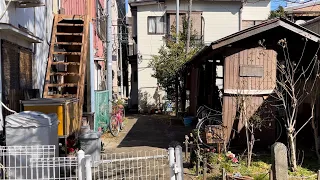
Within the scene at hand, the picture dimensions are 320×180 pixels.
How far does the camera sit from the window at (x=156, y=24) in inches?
933

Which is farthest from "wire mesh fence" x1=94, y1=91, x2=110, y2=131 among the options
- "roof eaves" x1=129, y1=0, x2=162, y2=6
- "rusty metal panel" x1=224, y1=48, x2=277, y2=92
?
"roof eaves" x1=129, y1=0, x2=162, y2=6

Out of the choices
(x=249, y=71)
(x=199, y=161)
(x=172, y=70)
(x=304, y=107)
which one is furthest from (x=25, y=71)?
(x=172, y=70)

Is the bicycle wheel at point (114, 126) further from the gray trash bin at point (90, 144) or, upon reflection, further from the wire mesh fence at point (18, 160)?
the wire mesh fence at point (18, 160)

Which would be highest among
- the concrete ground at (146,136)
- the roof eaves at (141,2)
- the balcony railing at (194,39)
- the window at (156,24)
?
the roof eaves at (141,2)

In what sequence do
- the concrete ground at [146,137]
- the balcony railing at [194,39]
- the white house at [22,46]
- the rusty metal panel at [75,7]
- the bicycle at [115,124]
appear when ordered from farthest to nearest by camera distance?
the balcony railing at [194,39], the rusty metal panel at [75,7], the bicycle at [115,124], the concrete ground at [146,137], the white house at [22,46]

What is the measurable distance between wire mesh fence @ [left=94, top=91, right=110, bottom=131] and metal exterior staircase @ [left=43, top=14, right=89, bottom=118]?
1785 millimetres

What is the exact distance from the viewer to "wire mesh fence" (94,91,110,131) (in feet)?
44.2

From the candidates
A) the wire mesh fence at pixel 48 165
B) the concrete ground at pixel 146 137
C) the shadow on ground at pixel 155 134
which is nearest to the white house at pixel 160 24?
the shadow on ground at pixel 155 134

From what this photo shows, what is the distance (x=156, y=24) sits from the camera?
23703 millimetres

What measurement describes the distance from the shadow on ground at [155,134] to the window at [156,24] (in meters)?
7.56

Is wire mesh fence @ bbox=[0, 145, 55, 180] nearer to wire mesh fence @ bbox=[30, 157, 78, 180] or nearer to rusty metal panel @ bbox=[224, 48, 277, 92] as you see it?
wire mesh fence @ bbox=[30, 157, 78, 180]

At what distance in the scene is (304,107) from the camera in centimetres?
1059

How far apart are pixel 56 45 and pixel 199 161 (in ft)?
21.3

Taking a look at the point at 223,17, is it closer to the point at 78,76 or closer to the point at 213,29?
the point at 213,29
